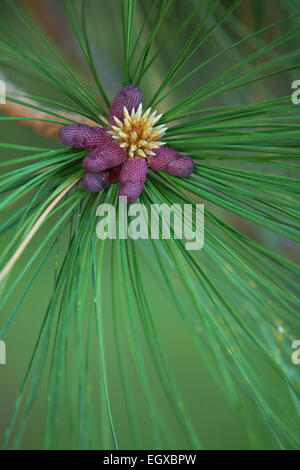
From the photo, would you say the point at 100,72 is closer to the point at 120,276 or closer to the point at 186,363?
the point at 120,276

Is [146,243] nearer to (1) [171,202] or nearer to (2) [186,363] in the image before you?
(1) [171,202]

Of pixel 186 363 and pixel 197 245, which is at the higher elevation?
pixel 197 245

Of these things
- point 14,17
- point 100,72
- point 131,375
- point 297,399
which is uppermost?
point 14,17

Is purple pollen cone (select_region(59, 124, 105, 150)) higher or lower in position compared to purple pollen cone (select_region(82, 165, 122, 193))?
higher

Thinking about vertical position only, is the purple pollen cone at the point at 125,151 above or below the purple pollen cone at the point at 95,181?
above

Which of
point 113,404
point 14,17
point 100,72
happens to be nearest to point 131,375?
point 113,404

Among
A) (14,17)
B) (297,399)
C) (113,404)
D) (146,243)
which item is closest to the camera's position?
(297,399)

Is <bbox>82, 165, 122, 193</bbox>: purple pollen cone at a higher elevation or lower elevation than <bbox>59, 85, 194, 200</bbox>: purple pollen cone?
lower

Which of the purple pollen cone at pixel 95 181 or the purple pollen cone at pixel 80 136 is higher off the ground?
the purple pollen cone at pixel 80 136

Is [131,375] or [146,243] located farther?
[131,375]

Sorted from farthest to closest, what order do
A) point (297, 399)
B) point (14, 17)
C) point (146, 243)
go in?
point (14, 17) → point (146, 243) → point (297, 399)
